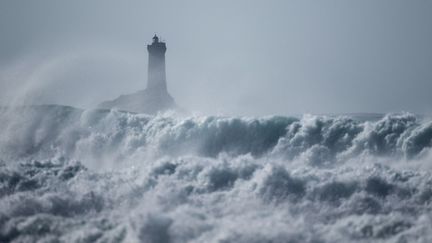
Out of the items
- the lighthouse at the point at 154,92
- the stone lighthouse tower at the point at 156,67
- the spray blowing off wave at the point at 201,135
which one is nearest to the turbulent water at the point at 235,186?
the spray blowing off wave at the point at 201,135

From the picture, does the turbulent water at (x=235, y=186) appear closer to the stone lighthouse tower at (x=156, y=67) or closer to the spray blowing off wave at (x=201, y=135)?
the spray blowing off wave at (x=201, y=135)

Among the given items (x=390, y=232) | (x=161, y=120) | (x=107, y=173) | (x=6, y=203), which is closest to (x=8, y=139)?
(x=161, y=120)

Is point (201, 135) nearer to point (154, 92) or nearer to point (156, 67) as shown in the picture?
point (154, 92)

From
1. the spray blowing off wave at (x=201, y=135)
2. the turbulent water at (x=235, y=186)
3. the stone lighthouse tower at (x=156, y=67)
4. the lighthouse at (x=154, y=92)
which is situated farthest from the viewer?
the stone lighthouse tower at (x=156, y=67)

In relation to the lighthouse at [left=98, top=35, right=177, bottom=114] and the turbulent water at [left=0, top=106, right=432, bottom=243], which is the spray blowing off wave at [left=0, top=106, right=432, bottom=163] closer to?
the turbulent water at [left=0, top=106, right=432, bottom=243]

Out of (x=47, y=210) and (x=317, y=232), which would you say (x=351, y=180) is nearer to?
(x=317, y=232)

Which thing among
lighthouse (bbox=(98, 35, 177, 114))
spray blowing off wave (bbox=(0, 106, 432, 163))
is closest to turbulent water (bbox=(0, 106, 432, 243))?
spray blowing off wave (bbox=(0, 106, 432, 163))
